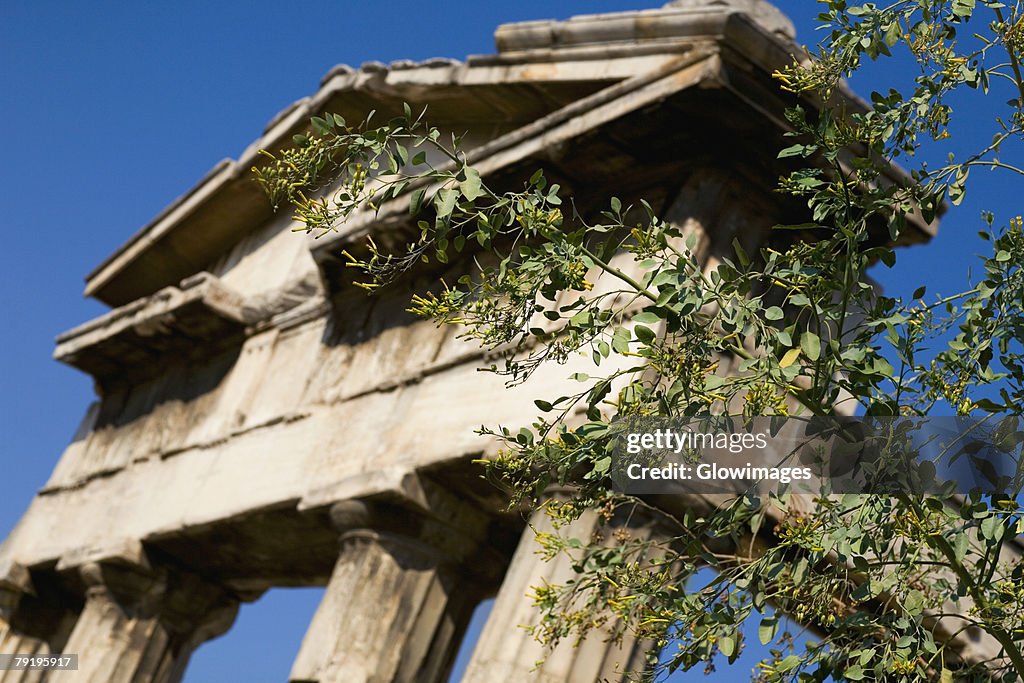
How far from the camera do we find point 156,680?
10.9 metres

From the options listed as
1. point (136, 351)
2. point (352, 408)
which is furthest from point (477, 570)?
point (136, 351)

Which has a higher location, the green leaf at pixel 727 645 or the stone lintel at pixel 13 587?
the stone lintel at pixel 13 587

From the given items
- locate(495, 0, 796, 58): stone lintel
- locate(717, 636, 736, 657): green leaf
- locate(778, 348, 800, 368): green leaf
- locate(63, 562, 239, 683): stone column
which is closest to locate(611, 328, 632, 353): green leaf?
locate(778, 348, 800, 368): green leaf

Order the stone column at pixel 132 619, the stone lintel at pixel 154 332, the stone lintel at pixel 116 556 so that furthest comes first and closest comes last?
the stone lintel at pixel 154 332 < the stone column at pixel 132 619 < the stone lintel at pixel 116 556

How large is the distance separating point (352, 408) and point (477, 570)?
1327mm

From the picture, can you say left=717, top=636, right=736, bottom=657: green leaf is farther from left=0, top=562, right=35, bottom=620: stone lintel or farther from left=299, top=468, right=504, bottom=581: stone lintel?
left=0, top=562, right=35, bottom=620: stone lintel

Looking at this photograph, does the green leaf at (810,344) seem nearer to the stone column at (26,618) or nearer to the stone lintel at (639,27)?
the stone lintel at (639,27)

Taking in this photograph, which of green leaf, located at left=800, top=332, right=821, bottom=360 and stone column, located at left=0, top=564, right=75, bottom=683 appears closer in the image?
green leaf, located at left=800, top=332, right=821, bottom=360

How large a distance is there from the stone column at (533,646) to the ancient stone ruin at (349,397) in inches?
0.5

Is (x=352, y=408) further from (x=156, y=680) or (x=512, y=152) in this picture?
(x=156, y=680)

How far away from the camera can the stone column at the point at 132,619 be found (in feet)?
34.3

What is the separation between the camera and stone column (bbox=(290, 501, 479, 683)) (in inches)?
305

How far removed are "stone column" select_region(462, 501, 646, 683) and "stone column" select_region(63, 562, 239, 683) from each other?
4.47 metres

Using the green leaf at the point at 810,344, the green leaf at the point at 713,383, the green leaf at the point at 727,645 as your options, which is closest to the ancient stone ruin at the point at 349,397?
the green leaf at the point at 727,645
